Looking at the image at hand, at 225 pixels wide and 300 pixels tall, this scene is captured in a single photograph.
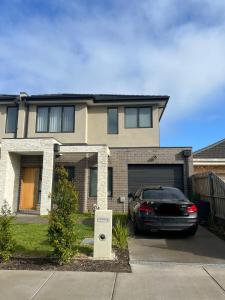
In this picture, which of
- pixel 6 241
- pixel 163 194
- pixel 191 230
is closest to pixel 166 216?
pixel 191 230

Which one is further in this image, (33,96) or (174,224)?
(33,96)

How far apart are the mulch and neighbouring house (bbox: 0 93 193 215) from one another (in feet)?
26.3

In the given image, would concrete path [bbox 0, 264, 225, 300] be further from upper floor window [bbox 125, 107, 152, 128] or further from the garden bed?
upper floor window [bbox 125, 107, 152, 128]

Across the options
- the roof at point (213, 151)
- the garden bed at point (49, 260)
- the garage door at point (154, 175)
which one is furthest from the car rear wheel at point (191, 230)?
the roof at point (213, 151)

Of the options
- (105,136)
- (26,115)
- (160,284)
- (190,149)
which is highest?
(26,115)

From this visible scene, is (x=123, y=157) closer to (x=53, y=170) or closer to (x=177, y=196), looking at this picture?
(x=53, y=170)

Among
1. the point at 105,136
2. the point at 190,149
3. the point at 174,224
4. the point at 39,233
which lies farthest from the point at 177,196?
the point at 105,136

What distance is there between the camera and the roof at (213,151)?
2093cm

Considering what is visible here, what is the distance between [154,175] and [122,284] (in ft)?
37.6

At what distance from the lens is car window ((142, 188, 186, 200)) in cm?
983

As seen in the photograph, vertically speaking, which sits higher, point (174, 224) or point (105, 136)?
point (105, 136)

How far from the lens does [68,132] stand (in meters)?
18.6

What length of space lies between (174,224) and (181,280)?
359 centimetres

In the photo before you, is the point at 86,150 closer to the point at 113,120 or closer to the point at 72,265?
the point at 113,120
